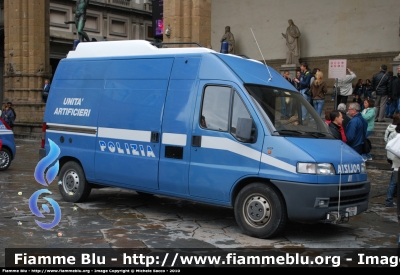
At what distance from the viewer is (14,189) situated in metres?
11.3

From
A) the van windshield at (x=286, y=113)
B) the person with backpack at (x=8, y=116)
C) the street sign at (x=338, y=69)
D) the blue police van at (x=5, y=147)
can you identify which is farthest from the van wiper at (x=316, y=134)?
the person with backpack at (x=8, y=116)

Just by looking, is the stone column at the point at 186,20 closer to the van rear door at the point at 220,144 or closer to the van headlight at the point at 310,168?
the van rear door at the point at 220,144

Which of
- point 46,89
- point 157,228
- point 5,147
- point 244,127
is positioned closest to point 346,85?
point 5,147

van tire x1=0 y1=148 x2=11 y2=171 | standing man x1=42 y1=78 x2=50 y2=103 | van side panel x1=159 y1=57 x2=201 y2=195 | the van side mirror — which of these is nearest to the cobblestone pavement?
van side panel x1=159 y1=57 x2=201 y2=195

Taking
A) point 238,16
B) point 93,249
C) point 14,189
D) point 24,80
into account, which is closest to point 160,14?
point 238,16

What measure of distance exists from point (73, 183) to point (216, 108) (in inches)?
128

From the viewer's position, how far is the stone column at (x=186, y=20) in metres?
17.3

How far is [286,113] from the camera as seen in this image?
796 cm

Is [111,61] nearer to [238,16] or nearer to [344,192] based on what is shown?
[344,192]

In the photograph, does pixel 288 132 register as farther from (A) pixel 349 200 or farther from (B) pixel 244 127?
(A) pixel 349 200

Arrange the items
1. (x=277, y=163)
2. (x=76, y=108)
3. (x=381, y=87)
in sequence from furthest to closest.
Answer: (x=381, y=87)
(x=76, y=108)
(x=277, y=163)

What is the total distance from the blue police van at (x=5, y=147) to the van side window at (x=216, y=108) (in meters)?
7.91

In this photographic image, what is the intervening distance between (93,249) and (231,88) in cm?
288

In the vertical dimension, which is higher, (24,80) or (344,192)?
(24,80)
